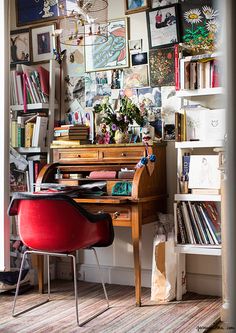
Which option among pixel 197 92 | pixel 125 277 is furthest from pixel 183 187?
pixel 125 277

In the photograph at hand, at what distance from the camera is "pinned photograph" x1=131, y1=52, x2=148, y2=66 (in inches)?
146

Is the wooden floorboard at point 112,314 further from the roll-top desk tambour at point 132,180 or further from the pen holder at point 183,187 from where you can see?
the pen holder at point 183,187

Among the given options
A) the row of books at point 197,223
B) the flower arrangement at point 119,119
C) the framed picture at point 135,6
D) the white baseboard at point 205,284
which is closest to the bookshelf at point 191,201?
the row of books at point 197,223

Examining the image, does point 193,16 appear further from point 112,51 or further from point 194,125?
point 194,125

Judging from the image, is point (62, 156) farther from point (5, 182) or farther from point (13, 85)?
point (13, 85)

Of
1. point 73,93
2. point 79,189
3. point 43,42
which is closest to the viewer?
point 79,189

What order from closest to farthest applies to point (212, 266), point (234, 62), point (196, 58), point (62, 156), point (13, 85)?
point (234, 62), point (196, 58), point (212, 266), point (62, 156), point (13, 85)

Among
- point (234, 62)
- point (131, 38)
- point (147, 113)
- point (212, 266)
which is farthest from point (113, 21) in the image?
point (234, 62)

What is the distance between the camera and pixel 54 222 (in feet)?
9.12

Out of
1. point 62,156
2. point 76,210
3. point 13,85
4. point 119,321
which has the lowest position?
point 119,321

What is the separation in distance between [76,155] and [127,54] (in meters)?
0.94

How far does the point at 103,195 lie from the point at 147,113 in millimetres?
786

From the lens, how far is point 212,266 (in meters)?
3.45

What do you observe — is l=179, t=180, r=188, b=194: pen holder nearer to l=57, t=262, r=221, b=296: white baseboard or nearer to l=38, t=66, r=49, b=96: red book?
l=57, t=262, r=221, b=296: white baseboard
